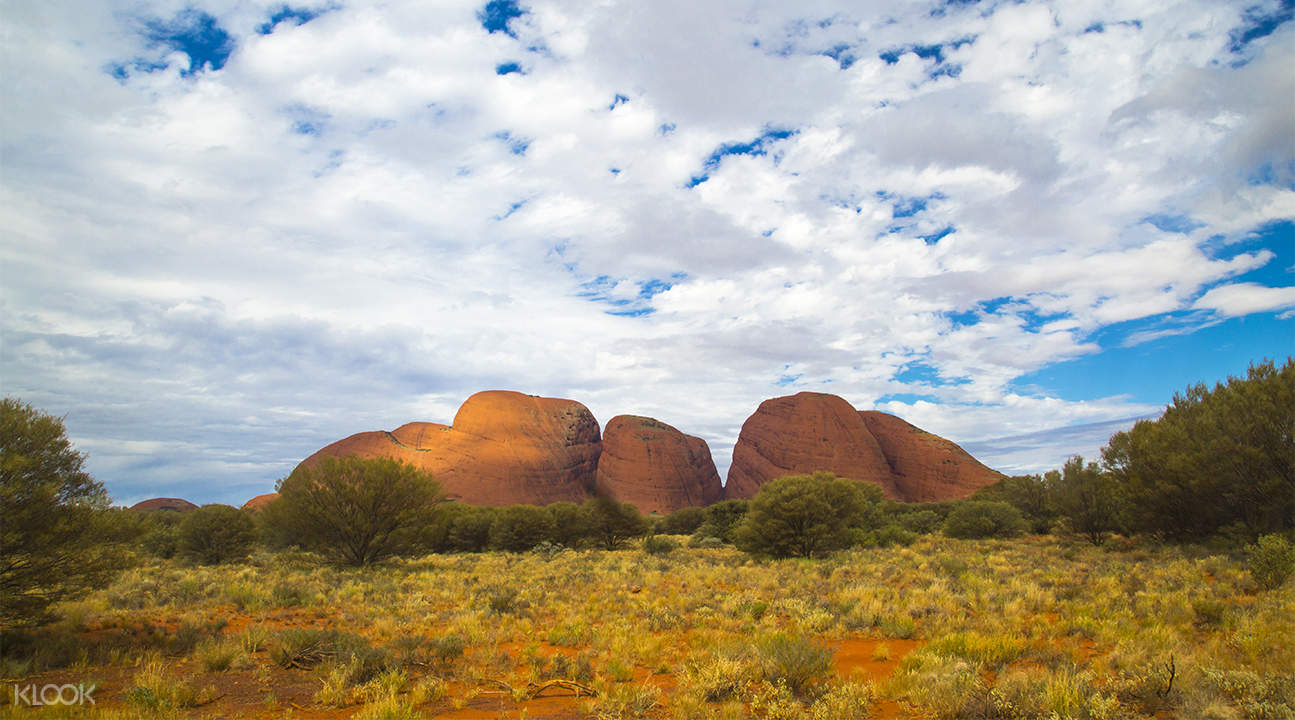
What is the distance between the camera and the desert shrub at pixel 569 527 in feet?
115

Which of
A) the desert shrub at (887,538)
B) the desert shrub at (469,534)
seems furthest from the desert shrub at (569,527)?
the desert shrub at (887,538)

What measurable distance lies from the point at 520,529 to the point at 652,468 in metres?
51.5

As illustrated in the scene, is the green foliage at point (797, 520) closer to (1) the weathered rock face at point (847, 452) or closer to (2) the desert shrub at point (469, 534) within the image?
(2) the desert shrub at point (469, 534)

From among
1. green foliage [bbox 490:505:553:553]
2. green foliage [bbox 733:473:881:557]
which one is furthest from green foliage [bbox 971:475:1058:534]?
green foliage [bbox 490:505:553:553]

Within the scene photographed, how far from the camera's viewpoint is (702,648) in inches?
332

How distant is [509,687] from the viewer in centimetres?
682

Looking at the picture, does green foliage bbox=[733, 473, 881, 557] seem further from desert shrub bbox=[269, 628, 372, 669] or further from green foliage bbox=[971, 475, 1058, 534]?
desert shrub bbox=[269, 628, 372, 669]

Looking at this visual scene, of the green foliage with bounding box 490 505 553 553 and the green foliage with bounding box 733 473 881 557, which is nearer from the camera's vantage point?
the green foliage with bounding box 733 473 881 557

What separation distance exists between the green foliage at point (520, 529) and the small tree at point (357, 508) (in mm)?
11195

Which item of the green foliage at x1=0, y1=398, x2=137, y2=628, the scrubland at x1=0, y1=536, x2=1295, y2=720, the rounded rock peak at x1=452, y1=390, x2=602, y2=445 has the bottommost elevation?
the scrubland at x1=0, y1=536, x2=1295, y2=720

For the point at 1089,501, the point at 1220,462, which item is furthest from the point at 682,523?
the point at 1220,462

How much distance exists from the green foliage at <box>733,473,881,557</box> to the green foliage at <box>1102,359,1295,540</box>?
10.5 metres

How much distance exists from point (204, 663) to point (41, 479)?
3.90 meters

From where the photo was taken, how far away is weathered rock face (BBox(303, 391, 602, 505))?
255ft
